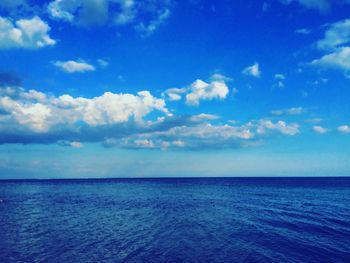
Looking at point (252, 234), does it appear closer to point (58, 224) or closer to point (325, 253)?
point (325, 253)

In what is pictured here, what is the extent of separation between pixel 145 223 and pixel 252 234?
14.4 meters

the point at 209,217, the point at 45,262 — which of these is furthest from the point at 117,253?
the point at 209,217

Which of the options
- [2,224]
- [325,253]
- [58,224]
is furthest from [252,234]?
[2,224]

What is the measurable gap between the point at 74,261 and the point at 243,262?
1340 centimetres

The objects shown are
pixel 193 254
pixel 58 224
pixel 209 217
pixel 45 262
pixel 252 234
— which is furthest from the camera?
pixel 209 217

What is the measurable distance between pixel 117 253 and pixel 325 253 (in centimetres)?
1822

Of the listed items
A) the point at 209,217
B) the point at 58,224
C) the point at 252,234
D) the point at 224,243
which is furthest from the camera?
the point at 209,217

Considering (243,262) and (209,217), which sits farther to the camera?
(209,217)

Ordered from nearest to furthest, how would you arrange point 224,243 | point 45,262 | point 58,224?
point 45,262 < point 224,243 < point 58,224

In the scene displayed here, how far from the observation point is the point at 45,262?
23.0 m

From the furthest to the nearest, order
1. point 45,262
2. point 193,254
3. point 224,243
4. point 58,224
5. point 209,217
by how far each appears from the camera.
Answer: point 209,217 → point 58,224 → point 224,243 → point 193,254 → point 45,262

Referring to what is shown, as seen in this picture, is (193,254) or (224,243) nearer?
(193,254)

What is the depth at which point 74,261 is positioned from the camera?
23500 millimetres

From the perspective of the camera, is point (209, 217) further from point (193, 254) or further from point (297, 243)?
point (193, 254)
